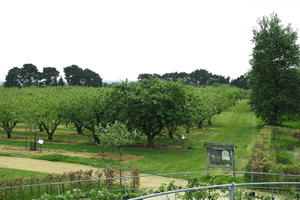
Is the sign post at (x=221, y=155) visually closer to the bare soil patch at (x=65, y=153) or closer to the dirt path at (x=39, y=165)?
the bare soil patch at (x=65, y=153)

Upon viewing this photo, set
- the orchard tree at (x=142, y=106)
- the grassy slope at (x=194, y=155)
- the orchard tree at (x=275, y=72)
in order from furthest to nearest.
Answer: the orchard tree at (x=275, y=72), the orchard tree at (x=142, y=106), the grassy slope at (x=194, y=155)

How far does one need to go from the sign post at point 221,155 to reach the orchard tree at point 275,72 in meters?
26.9

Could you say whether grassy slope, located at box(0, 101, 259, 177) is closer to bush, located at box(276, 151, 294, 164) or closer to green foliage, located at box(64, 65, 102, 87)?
bush, located at box(276, 151, 294, 164)

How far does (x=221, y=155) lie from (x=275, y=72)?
97.5 ft

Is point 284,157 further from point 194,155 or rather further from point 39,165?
point 39,165

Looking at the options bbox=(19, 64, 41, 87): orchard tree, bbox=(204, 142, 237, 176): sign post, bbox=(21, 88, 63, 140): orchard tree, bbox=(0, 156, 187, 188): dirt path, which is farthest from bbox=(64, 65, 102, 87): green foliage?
bbox=(204, 142, 237, 176): sign post

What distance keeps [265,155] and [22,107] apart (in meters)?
28.3

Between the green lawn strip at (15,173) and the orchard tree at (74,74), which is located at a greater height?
the orchard tree at (74,74)

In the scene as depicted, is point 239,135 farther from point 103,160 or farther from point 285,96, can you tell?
point 103,160

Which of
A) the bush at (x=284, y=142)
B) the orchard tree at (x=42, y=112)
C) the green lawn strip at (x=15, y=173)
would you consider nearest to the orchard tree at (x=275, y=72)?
the bush at (x=284, y=142)

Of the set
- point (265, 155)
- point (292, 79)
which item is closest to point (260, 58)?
point (292, 79)

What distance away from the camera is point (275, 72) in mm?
46250

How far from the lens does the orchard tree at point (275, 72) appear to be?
45156 mm

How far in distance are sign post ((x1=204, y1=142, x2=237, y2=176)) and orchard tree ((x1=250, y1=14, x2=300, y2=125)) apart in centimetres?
2685
